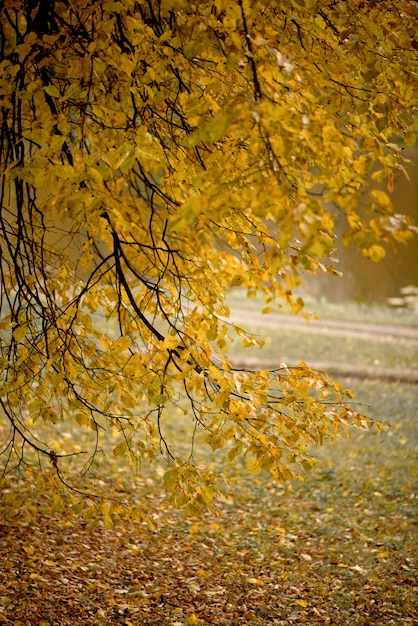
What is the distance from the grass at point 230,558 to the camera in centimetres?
413

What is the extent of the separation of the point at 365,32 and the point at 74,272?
6.92ft

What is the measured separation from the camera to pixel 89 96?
10.9 feet

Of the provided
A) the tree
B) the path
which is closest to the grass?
the tree

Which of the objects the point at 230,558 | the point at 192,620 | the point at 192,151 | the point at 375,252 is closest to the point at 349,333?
the point at 230,558

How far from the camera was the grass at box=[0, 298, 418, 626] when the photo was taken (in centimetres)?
413

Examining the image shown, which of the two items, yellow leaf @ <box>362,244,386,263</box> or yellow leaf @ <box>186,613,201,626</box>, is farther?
yellow leaf @ <box>186,613,201,626</box>

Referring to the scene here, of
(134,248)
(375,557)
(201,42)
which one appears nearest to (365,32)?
(201,42)

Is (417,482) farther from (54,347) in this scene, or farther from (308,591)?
(54,347)

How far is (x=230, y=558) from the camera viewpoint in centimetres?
512

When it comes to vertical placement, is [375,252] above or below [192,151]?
below

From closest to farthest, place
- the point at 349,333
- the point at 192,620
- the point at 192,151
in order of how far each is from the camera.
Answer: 1. the point at 192,151
2. the point at 192,620
3. the point at 349,333

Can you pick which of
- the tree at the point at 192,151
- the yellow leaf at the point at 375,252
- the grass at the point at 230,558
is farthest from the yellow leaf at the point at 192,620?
the yellow leaf at the point at 375,252

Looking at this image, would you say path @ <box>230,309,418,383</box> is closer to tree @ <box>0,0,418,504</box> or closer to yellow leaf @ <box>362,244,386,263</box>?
tree @ <box>0,0,418,504</box>

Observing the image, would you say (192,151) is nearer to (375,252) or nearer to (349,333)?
(375,252)
